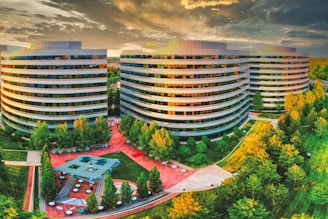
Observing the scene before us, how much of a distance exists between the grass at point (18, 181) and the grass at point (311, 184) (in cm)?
4868

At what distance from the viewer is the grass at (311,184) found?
182 ft

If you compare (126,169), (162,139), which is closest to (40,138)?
(126,169)

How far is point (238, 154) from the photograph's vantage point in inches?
3342

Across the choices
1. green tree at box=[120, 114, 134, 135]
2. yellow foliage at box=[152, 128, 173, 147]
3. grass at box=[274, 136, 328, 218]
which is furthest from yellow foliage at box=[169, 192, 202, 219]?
green tree at box=[120, 114, 134, 135]

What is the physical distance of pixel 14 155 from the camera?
79.9 m

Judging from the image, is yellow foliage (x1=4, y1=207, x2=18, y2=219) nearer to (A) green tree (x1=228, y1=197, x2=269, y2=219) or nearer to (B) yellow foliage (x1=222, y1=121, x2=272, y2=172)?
(A) green tree (x1=228, y1=197, x2=269, y2=219)

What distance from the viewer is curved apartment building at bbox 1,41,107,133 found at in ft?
302

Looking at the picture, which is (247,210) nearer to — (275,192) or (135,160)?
(275,192)

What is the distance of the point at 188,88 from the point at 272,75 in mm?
58414

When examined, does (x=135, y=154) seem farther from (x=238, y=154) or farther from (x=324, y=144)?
(x=324, y=144)

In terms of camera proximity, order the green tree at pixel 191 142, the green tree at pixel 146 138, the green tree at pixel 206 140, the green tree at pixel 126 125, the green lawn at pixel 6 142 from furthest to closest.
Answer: the green tree at pixel 126 125 < the green tree at pixel 206 140 < the green tree at pixel 191 142 < the green lawn at pixel 6 142 < the green tree at pixel 146 138

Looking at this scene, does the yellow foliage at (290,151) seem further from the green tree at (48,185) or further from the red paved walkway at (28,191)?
the red paved walkway at (28,191)

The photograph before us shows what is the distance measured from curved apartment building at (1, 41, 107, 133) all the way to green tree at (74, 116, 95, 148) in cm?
881

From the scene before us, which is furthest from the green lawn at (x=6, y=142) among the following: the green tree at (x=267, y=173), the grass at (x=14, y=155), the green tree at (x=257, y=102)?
the green tree at (x=257, y=102)
